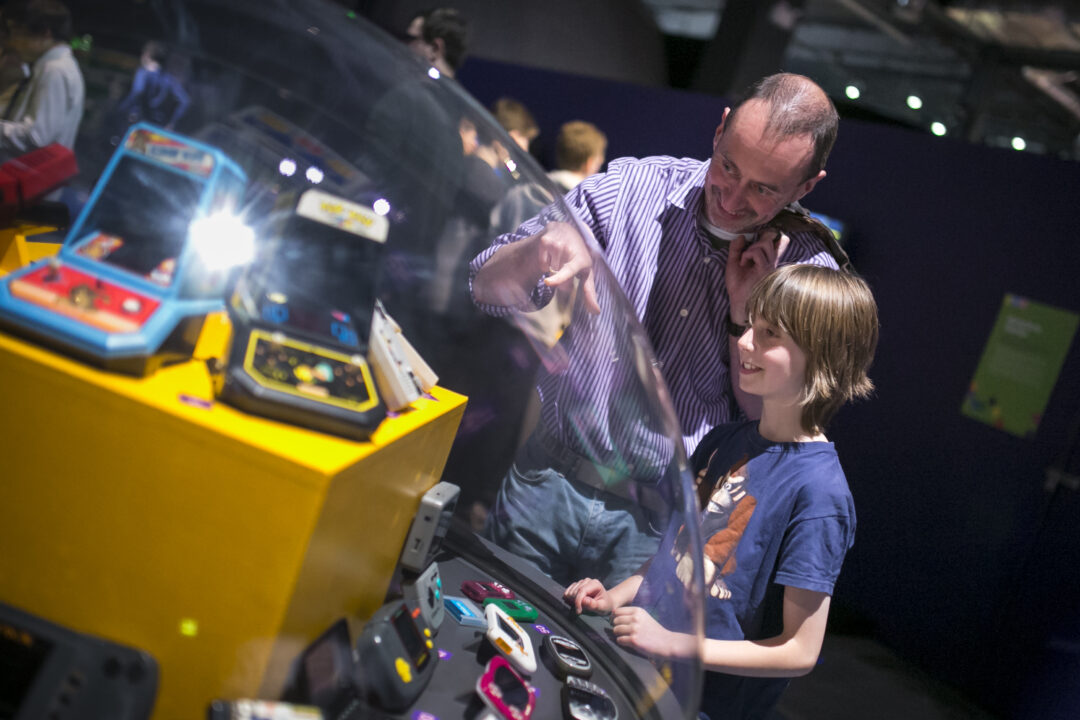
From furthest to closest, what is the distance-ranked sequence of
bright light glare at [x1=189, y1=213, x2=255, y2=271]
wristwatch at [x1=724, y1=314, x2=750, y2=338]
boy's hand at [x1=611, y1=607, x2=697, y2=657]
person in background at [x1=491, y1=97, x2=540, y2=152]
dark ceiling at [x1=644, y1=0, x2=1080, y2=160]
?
dark ceiling at [x1=644, y1=0, x2=1080, y2=160] < person in background at [x1=491, y1=97, x2=540, y2=152] < wristwatch at [x1=724, y1=314, x2=750, y2=338] < boy's hand at [x1=611, y1=607, x2=697, y2=657] < bright light glare at [x1=189, y1=213, x2=255, y2=271]

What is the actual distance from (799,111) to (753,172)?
16cm

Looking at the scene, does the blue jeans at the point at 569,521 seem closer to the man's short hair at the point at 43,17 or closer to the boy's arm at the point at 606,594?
the boy's arm at the point at 606,594

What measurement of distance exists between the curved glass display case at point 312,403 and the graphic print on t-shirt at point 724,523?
0.23 meters

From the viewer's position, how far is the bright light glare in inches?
37.3

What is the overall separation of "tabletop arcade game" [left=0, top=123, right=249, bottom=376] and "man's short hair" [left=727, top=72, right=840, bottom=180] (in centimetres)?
114

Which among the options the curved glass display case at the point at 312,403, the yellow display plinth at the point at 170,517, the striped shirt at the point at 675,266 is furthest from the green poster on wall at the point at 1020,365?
the yellow display plinth at the point at 170,517

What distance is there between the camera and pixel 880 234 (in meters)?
4.96

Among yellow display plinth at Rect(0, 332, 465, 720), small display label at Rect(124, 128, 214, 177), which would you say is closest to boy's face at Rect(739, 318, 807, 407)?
yellow display plinth at Rect(0, 332, 465, 720)

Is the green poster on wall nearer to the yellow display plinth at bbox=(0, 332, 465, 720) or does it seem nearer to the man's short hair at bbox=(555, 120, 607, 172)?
the man's short hair at bbox=(555, 120, 607, 172)

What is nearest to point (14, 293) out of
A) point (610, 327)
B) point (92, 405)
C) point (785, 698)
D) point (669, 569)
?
point (92, 405)

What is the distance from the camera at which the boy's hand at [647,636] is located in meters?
1.29

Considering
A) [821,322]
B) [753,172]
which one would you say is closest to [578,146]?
[753,172]

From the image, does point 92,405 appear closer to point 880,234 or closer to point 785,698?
point 785,698

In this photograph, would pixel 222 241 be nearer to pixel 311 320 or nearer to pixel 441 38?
pixel 311 320
